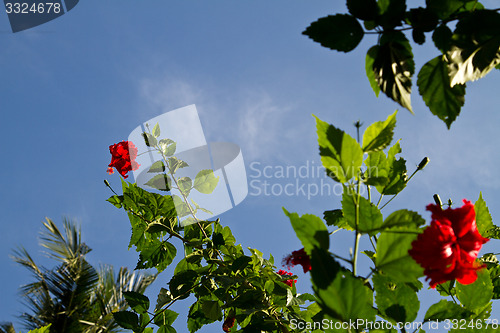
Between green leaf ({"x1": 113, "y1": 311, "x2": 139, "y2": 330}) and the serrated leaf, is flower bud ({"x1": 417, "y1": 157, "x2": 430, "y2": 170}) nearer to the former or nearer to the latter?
green leaf ({"x1": 113, "y1": 311, "x2": 139, "y2": 330})

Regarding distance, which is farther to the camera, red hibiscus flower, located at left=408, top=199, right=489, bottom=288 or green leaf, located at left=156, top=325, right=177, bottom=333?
green leaf, located at left=156, top=325, right=177, bottom=333

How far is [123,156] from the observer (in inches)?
95.4

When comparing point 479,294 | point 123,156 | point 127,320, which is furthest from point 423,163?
point 123,156

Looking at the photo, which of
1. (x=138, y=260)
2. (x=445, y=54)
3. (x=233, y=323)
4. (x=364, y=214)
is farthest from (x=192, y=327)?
(x=445, y=54)

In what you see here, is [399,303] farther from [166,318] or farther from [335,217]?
[166,318]

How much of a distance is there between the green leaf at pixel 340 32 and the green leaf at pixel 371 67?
0.11ft

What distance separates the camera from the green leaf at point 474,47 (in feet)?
2.16

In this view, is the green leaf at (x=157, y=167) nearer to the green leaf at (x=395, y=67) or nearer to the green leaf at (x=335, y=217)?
the green leaf at (x=335, y=217)

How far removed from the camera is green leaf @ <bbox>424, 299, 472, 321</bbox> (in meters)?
0.90

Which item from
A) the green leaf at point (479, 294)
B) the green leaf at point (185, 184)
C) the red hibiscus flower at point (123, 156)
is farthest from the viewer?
the red hibiscus flower at point (123, 156)

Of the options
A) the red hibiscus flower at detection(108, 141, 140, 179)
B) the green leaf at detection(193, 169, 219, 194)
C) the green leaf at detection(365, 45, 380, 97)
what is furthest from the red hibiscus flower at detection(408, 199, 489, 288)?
the red hibiscus flower at detection(108, 141, 140, 179)

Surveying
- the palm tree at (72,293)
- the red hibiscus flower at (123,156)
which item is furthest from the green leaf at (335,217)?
the palm tree at (72,293)

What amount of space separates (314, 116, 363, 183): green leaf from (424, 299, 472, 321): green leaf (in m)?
0.44

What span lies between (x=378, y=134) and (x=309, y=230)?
11.1 inches
